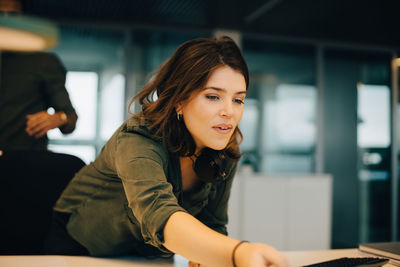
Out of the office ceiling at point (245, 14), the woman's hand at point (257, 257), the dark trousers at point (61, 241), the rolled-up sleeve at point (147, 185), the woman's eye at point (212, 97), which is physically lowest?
the dark trousers at point (61, 241)

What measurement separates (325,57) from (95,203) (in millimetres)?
4667

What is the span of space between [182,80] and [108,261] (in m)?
0.56

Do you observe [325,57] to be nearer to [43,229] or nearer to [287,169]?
[287,169]

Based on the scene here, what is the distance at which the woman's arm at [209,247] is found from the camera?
1.99 ft

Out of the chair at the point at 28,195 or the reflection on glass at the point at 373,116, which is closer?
the chair at the point at 28,195

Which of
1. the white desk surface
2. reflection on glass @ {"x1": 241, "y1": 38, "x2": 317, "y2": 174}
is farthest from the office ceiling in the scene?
the white desk surface

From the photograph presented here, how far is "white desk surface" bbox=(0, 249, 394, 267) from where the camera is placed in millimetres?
955

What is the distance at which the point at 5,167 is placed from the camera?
1.28 meters

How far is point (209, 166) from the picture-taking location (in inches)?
44.6

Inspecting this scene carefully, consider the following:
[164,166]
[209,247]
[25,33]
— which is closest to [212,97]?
[164,166]

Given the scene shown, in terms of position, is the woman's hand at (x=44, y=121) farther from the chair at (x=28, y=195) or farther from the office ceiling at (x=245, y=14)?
the office ceiling at (x=245, y=14)

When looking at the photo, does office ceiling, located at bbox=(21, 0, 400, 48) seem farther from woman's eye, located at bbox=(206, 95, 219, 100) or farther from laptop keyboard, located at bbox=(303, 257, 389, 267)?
laptop keyboard, located at bbox=(303, 257, 389, 267)

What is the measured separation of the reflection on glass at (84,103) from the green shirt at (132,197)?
3232mm

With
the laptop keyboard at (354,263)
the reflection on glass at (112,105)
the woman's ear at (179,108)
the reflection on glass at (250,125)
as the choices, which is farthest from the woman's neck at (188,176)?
the reflection on glass at (250,125)
